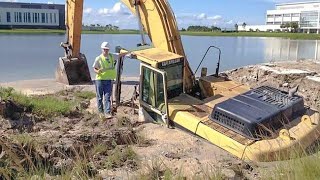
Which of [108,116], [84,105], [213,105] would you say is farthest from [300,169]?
[84,105]

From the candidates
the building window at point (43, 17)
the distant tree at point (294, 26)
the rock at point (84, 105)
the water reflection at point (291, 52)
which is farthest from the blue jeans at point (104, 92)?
the distant tree at point (294, 26)

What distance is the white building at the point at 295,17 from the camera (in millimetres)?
115812

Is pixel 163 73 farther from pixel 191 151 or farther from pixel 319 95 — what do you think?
pixel 319 95

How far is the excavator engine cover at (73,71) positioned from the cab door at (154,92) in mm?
7466

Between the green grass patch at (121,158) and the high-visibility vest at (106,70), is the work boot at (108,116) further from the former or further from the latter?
the green grass patch at (121,158)

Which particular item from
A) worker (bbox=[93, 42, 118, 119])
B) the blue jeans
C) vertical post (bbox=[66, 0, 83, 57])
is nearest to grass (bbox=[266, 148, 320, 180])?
the blue jeans

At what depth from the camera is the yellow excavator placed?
22.1 feet

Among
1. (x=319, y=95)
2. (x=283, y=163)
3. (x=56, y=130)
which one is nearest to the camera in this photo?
(x=283, y=163)

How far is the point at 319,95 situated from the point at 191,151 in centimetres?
597

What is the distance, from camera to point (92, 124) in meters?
8.80

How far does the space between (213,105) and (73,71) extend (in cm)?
869

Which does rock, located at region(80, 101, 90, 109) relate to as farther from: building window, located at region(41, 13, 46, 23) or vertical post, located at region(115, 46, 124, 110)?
building window, located at region(41, 13, 46, 23)

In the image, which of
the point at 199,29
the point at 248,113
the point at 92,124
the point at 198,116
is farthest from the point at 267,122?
the point at 199,29

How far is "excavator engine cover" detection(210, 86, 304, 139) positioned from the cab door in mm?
1096
